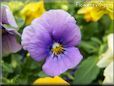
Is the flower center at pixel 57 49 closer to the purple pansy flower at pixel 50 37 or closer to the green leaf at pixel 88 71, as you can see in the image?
the purple pansy flower at pixel 50 37

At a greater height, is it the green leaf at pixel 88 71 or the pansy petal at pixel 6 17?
the pansy petal at pixel 6 17

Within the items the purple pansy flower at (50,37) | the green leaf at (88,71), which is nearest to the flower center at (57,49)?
the purple pansy flower at (50,37)

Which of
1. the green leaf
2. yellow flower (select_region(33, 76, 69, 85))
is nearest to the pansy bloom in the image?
yellow flower (select_region(33, 76, 69, 85))

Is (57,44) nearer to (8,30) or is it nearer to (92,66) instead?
(8,30)

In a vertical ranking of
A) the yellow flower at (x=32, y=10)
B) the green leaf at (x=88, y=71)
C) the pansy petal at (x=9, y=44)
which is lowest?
the green leaf at (x=88, y=71)

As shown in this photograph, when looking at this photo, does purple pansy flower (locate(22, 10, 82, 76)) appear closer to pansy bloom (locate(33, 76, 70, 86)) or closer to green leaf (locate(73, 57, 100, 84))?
pansy bloom (locate(33, 76, 70, 86))

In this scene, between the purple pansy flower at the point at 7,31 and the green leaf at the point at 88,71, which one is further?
the green leaf at the point at 88,71

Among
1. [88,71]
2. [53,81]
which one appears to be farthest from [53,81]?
[88,71]

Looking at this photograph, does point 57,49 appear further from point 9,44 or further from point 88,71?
point 88,71
